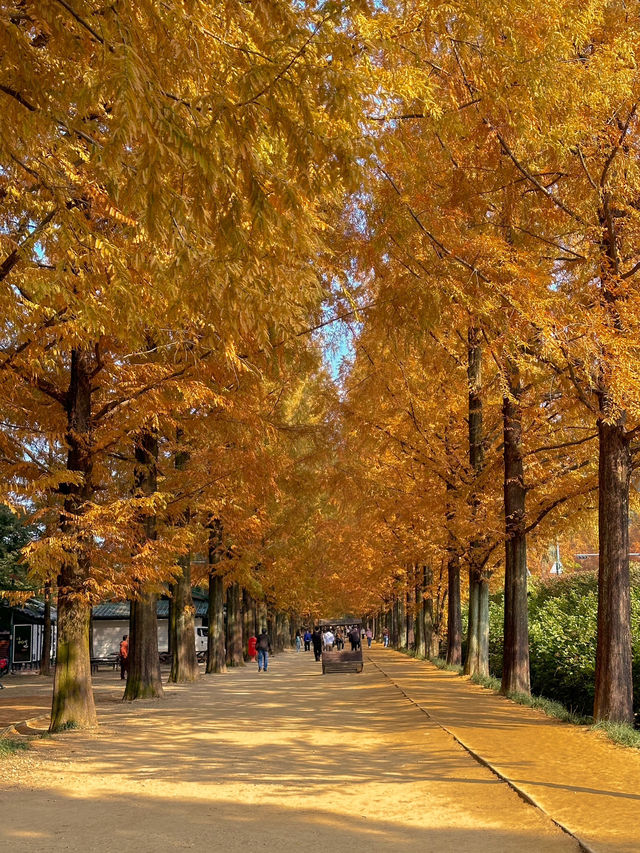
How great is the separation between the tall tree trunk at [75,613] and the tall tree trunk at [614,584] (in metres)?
8.31

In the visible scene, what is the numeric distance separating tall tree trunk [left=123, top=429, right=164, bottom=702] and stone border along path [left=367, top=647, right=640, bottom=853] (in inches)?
269

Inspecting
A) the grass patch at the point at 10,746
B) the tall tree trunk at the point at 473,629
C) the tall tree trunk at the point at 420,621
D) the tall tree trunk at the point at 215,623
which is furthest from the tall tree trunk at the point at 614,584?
the tall tree trunk at the point at 420,621

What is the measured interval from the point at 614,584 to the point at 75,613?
8856 millimetres

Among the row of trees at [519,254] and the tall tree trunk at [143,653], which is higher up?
the row of trees at [519,254]

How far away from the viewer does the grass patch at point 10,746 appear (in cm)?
1166

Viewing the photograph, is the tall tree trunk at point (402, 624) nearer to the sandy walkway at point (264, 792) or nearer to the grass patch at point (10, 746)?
the sandy walkway at point (264, 792)

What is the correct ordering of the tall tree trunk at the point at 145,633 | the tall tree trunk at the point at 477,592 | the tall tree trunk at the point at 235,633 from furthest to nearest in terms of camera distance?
the tall tree trunk at the point at 235,633, the tall tree trunk at the point at 477,592, the tall tree trunk at the point at 145,633

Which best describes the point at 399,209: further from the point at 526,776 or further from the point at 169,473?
the point at 169,473

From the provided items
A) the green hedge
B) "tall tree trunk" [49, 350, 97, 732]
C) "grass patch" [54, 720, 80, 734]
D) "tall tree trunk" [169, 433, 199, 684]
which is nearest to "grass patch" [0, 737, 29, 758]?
"grass patch" [54, 720, 80, 734]

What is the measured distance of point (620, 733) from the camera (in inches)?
453

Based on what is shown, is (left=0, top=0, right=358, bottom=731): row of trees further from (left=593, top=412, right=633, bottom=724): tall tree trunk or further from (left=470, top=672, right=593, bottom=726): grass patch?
(left=470, top=672, right=593, bottom=726): grass patch

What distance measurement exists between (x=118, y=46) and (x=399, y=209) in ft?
13.8

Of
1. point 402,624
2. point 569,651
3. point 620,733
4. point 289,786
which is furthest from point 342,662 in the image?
point 402,624

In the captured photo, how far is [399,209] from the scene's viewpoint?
26.2 feet
